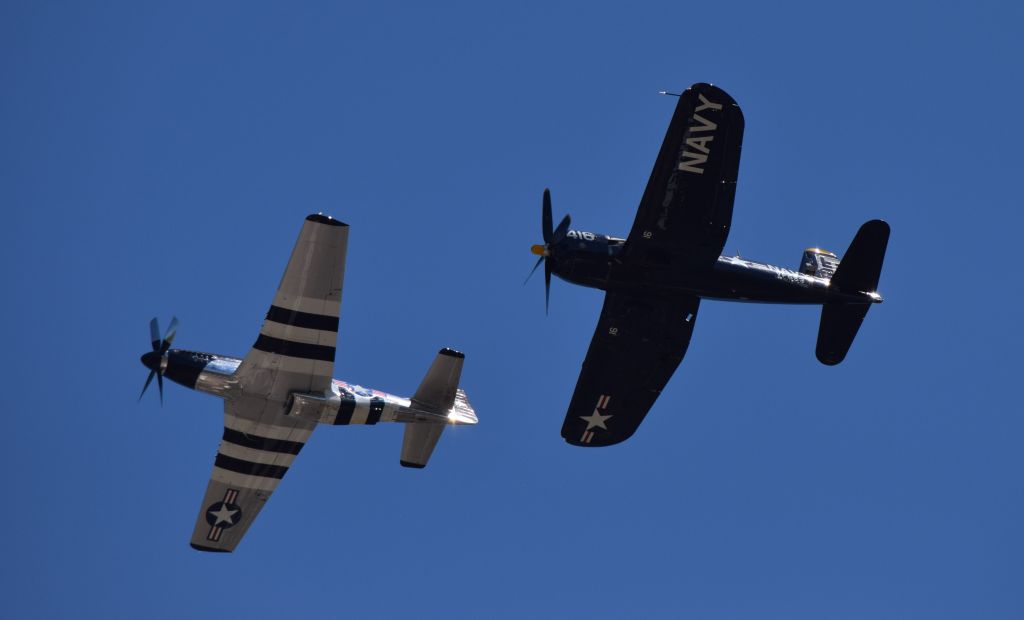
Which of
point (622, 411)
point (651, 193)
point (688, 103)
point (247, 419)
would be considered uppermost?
point (688, 103)

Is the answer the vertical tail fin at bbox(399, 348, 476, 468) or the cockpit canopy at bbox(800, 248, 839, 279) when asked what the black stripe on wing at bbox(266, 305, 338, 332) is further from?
the cockpit canopy at bbox(800, 248, 839, 279)

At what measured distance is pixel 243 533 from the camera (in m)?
40.2

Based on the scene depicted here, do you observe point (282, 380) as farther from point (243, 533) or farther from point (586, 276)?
point (586, 276)

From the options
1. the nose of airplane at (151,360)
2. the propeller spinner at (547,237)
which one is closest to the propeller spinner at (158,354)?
the nose of airplane at (151,360)

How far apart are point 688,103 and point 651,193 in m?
2.37

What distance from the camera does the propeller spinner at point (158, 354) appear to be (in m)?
Answer: 37.2

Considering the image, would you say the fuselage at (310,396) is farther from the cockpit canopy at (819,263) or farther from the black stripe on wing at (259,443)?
the cockpit canopy at (819,263)

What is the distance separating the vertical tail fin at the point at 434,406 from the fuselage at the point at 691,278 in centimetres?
450

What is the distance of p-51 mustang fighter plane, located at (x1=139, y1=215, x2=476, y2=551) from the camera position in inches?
1428

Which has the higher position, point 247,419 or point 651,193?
point 651,193

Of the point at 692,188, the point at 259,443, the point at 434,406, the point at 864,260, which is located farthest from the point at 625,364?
the point at 259,443

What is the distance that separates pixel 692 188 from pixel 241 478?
46.0ft

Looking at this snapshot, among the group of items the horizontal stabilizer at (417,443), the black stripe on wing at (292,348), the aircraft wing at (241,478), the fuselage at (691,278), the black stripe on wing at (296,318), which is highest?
the fuselage at (691,278)

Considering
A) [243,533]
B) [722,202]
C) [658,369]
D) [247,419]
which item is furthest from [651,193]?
[243,533]
